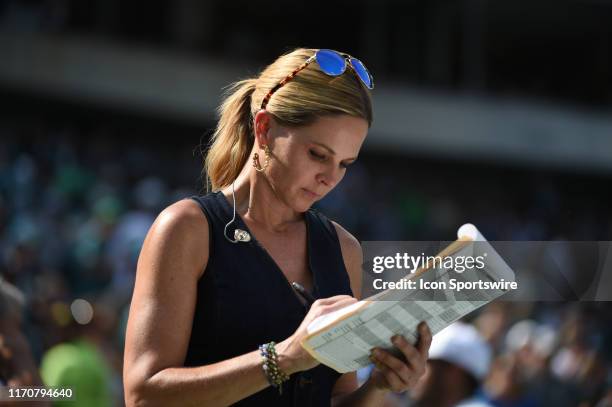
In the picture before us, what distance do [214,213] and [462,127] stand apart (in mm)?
17569

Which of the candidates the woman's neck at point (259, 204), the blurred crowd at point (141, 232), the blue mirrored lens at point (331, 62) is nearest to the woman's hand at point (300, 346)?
the woman's neck at point (259, 204)

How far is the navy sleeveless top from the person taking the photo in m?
2.27

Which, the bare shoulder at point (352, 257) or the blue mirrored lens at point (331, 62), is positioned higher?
the blue mirrored lens at point (331, 62)

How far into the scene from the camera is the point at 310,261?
247 centimetres

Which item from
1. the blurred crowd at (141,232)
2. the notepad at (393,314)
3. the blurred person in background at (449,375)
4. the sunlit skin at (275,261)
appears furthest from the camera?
the blurred crowd at (141,232)

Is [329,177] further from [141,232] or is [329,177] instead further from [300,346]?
[141,232]

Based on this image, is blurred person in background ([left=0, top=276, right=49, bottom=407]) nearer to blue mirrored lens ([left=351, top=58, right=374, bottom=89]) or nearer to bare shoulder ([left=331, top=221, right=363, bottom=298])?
bare shoulder ([left=331, top=221, right=363, bottom=298])

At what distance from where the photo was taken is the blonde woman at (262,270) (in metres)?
2.14

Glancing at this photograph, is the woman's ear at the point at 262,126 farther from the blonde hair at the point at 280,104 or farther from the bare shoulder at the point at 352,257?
the bare shoulder at the point at 352,257

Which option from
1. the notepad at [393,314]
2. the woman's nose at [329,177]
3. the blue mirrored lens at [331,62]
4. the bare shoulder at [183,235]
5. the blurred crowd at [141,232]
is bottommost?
the blurred crowd at [141,232]

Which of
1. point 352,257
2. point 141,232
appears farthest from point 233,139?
point 141,232

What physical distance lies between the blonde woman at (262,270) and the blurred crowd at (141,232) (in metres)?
0.69

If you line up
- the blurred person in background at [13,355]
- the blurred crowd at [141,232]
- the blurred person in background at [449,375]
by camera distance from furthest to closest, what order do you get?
the blurred crowd at [141,232]
the blurred person in background at [449,375]
the blurred person in background at [13,355]

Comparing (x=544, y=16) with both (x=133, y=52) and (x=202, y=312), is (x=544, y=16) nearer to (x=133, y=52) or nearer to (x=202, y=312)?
(x=133, y=52)
